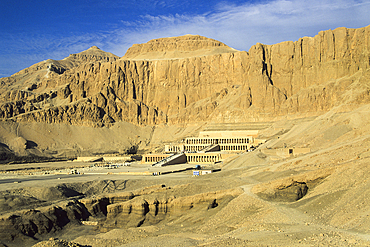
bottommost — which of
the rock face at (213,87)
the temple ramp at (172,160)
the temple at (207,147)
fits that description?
the temple ramp at (172,160)

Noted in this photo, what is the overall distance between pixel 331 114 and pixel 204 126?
39544 millimetres

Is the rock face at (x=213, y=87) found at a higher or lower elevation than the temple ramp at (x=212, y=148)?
higher

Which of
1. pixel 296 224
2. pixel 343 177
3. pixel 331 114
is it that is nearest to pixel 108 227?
pixel 296 224

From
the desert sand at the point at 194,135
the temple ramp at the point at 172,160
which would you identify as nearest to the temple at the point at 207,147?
the temple ramp at the point at 172,160

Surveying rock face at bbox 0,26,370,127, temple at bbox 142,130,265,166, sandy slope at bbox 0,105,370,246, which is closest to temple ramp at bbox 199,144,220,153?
temple at bbox 142,130,265,166

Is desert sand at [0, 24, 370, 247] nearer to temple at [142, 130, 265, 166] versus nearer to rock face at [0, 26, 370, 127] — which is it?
rock face at [0, 26, 370, 127]

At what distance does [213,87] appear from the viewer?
422ft

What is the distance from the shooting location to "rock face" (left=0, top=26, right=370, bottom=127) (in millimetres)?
100625

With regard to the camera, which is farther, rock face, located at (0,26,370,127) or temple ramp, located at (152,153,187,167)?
rock face, located at (0,26,370,127)

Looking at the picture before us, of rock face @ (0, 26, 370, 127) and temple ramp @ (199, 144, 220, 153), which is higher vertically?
rock face @ (0, 26, 370, 127)

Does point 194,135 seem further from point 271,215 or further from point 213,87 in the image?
point 271,215

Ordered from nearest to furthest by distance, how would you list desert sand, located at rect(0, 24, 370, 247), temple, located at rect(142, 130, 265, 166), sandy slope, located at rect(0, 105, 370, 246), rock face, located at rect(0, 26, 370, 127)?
sandy slope, located at rect(0, 105, 370, 246) < desert sand, located at rect(0, 24, 370, 247) < temple, located at rect(142, 130, 265, 166) < rock face, located at rect(0, 26, 370, 127)

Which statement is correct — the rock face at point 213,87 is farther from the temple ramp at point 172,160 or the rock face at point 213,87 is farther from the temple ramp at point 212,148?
the temple ramp at point 172,160

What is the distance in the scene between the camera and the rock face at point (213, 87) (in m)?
101
